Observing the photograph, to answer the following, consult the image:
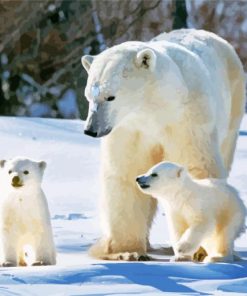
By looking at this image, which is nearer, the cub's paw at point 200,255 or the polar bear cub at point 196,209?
the polar bear cub at point 196,209

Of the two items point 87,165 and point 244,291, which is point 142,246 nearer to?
point 244,291

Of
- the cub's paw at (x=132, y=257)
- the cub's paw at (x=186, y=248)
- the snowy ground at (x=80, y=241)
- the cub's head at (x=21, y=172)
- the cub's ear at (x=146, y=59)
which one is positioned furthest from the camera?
the cub's paw at (x=132, y=257)

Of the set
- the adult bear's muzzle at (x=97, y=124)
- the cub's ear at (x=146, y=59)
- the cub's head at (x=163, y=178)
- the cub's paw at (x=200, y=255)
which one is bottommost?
the cub's paw at (x=200, y=255)

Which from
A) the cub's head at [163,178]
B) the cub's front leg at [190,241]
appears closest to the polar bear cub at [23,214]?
the cub's head at [163,178]

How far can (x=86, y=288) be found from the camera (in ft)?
13.4

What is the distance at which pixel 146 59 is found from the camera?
5.01 meters

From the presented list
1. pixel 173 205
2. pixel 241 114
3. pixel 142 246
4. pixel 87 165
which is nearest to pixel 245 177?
pixel 87 165

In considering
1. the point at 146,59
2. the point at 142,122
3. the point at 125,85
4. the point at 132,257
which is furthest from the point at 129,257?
the point at 146,59

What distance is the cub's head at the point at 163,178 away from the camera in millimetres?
4785

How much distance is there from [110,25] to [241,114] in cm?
881

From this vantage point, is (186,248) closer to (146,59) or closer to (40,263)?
(40,263)

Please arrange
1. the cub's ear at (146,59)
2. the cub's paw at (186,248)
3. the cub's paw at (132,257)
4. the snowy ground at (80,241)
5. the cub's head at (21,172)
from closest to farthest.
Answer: the snowy ground at (80,241), the cub's paw at (186,248), the cub's head at (21,172), the cub's ear at (146,59), the cub's paw at (132,257)

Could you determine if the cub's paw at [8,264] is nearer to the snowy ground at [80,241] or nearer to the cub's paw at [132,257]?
the snowy ground at [80,241]

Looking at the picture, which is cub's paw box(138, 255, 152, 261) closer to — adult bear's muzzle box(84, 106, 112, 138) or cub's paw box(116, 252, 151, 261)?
cub's paw box(116, 252, 151, 261)
